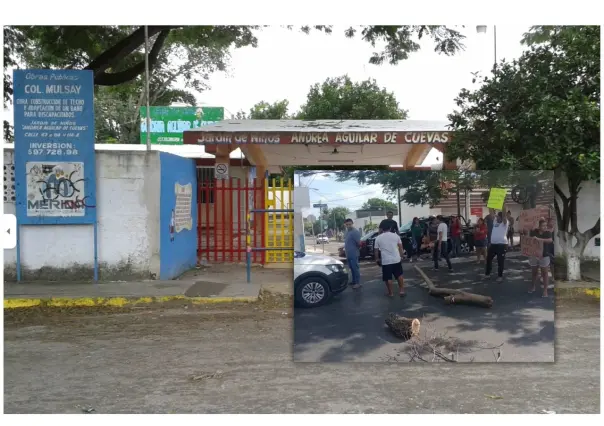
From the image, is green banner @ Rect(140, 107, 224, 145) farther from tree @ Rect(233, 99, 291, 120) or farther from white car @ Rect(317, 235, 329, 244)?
white car @ Rect(317, 235, 329, 244)

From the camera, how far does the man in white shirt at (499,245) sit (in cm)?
461

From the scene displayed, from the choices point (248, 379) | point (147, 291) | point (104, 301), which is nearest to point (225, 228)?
point (147, 291)

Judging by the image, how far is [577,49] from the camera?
7770mm

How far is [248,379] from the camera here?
192 inches

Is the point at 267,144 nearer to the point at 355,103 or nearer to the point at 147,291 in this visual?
the point at 147,291

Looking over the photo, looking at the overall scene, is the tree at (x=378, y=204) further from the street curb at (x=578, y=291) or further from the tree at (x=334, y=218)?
the street curb at (x=578, y=291)

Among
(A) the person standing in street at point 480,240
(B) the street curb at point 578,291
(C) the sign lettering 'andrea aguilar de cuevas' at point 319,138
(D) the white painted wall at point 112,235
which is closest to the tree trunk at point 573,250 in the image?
(B) the street curb at point 578,291

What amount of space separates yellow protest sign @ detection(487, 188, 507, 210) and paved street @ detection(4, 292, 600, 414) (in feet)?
4.51

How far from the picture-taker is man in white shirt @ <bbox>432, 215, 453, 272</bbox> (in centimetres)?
462

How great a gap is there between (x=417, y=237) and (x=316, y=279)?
0.88m

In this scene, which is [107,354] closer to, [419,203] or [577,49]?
[419,203]

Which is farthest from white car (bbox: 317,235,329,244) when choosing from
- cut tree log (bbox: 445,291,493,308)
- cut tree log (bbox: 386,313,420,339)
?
cut tree log (bbox: 445,291,493,308)

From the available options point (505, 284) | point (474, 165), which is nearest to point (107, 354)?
point (505, 284)

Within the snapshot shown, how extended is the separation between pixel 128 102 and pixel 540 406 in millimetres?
26797
